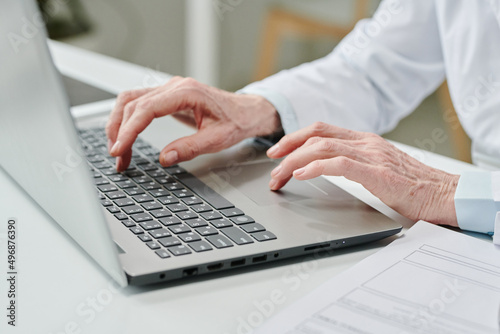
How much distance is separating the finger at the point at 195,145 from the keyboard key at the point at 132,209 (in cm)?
13

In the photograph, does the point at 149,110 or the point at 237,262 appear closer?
the point at 237,262

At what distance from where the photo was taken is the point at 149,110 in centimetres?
74

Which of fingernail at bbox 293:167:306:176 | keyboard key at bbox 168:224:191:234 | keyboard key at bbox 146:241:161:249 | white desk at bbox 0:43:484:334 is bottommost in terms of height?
white desk at bbox 0:43:484:334

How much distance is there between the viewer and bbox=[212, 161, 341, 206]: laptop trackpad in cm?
64

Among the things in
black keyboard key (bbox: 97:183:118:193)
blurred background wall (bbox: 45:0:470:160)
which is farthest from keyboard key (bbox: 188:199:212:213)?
blurred background wall (bbox: 45:0:470:160)

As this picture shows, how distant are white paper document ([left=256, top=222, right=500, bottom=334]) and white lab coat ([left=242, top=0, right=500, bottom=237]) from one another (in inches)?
14.7

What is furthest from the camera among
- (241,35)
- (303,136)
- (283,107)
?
(241,35)

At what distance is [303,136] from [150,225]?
229 millimetres

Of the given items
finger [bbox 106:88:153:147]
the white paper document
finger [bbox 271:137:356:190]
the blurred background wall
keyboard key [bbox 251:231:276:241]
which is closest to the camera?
the white paper document

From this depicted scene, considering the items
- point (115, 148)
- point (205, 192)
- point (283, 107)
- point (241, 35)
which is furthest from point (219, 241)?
point (241, 35)

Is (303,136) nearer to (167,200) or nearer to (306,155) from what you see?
(306,155)

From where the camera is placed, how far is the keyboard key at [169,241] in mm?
516

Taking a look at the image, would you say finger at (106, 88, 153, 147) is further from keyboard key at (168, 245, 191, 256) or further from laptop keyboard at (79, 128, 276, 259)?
keyboard key at (168, 245, 191, 256)

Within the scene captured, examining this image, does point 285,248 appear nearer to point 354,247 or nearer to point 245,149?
point 354,247
